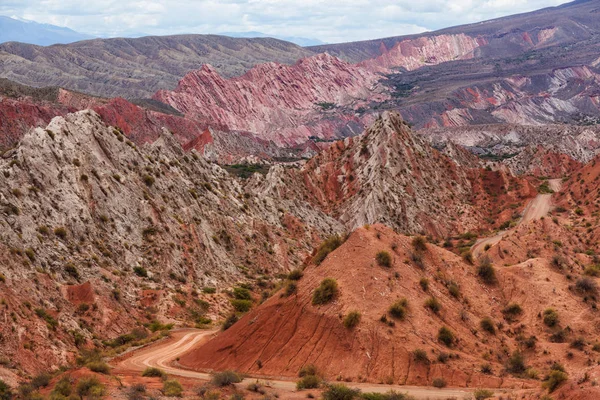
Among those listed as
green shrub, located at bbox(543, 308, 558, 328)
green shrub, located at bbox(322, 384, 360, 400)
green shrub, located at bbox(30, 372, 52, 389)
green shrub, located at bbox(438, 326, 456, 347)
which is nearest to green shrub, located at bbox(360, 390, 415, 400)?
green shrub, located at bbox(322, 384, 360, 400)

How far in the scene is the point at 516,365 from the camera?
3052 centimetres

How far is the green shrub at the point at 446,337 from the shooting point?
31.4 metres

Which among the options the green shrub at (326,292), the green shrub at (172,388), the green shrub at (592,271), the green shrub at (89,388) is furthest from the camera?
the green shrub at (592,271)

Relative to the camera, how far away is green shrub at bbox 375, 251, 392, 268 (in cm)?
3531

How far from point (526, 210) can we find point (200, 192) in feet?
160

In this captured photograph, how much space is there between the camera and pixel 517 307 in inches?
1470

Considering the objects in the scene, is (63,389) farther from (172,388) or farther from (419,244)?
(419,244)

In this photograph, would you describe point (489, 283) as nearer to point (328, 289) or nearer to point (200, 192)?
point (328, 289)

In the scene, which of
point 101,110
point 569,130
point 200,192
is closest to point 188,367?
point 200,192

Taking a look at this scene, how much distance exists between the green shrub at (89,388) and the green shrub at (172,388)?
2.45m

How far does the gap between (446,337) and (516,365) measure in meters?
3.29

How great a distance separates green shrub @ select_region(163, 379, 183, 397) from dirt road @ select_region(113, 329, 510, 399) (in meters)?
2.58

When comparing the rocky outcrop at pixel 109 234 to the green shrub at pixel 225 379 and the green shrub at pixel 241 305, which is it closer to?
the green shrub at pixel 241 305

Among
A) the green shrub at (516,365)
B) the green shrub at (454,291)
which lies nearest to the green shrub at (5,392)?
the green shrub at (516,365)
